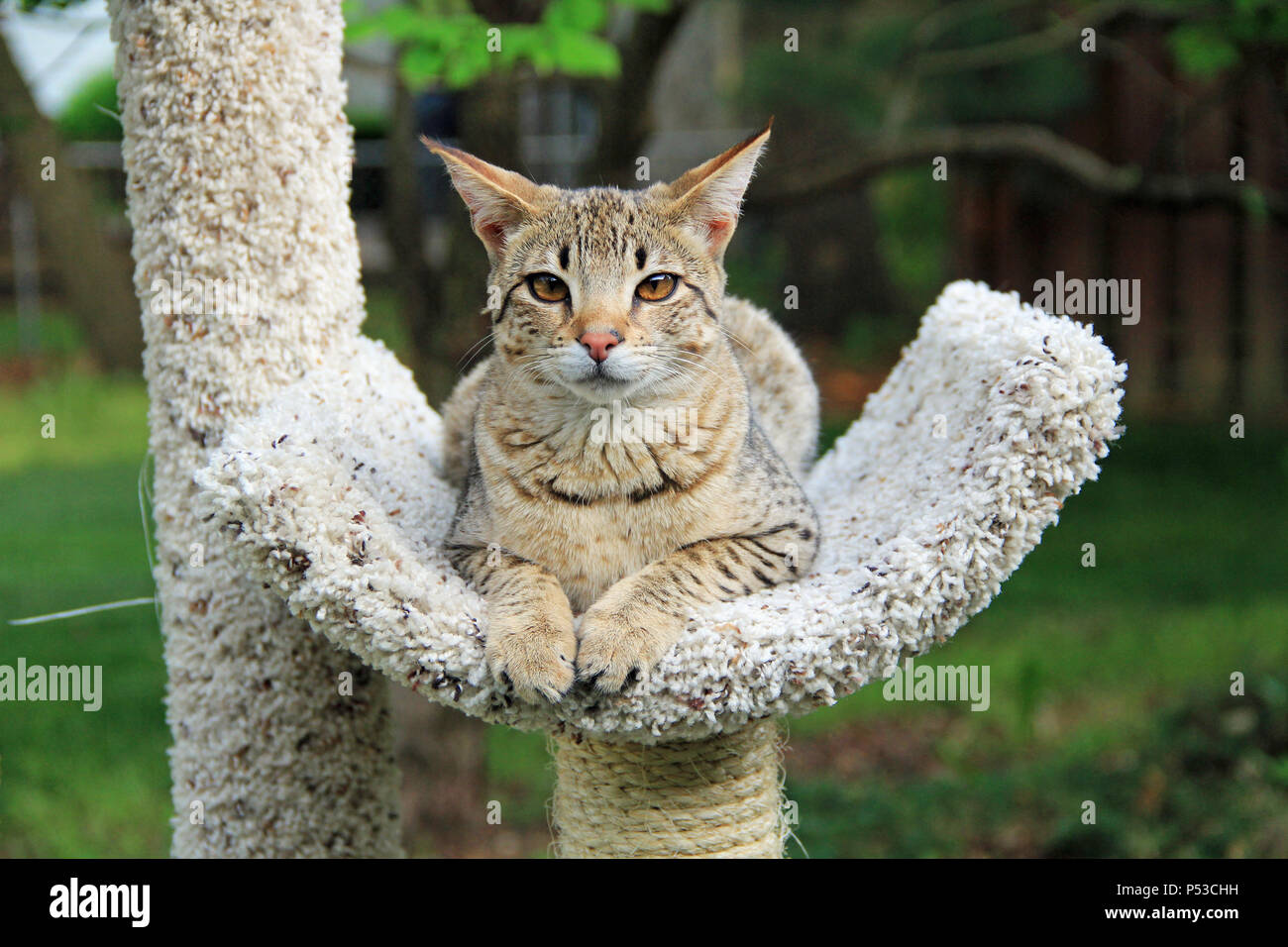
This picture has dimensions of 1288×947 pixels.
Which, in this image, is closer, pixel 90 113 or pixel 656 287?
pixel 656 287

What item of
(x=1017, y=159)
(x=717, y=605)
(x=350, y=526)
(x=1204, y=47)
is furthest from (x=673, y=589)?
(x=1204, y=47)

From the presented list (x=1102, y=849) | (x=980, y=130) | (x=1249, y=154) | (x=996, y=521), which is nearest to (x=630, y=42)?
(x=980, y=130)

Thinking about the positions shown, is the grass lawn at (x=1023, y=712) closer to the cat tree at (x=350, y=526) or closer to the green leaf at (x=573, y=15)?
the cat tree at (x=350, y=526)

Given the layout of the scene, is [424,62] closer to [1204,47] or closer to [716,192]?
[716,192]

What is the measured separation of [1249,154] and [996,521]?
228 inches

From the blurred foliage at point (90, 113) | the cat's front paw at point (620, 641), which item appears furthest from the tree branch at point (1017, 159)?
the blurred foliage at point (90, 113)

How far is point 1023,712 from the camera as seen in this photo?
157 inches

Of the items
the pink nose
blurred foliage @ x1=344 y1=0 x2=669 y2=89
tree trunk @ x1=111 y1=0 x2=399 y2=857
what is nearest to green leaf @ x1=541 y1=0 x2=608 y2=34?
blurred foliage @ x1=344 y1=0 x2=669 y2=89

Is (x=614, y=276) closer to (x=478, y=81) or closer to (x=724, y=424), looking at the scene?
(x=724, y=424)

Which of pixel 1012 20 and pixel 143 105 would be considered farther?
pixel 1012 20

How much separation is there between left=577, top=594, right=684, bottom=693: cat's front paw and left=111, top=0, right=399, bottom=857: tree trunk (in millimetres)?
632

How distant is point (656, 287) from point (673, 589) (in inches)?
20.8

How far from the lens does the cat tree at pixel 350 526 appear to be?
166 cm

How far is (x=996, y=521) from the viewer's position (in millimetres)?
1710
